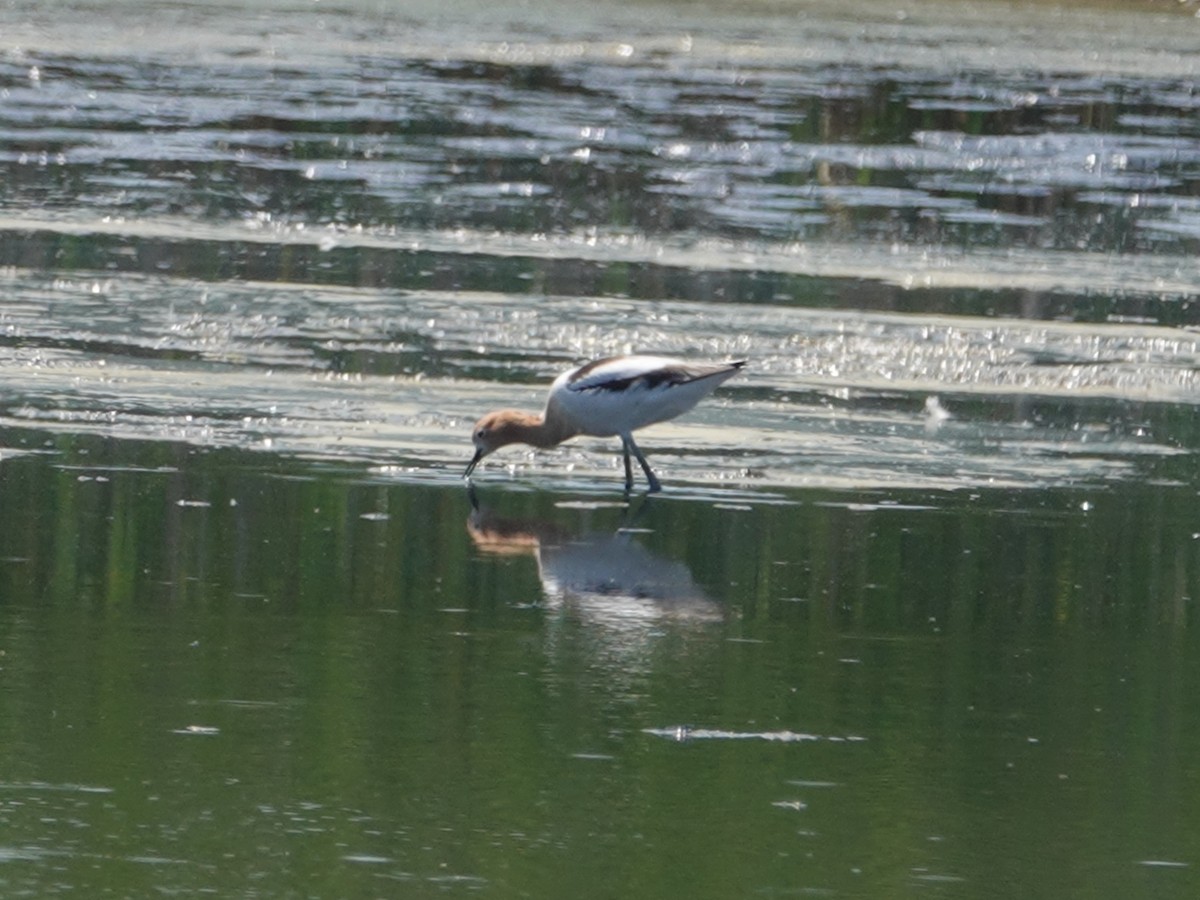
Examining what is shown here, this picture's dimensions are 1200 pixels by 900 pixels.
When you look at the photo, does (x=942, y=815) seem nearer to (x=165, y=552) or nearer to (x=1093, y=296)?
(x=165, y=552)

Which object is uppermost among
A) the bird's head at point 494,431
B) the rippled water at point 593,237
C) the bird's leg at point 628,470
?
the rippled water at point 593,237

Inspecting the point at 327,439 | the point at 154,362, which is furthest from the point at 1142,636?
the point at 154,362

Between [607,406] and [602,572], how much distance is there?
57.4 inches

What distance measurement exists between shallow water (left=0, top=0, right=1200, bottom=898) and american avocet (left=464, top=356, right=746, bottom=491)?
0.69 feet

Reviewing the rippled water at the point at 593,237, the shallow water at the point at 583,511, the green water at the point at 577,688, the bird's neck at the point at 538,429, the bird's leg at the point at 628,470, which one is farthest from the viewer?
the rippled water at the point at 593,237

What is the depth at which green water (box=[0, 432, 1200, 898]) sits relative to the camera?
19.0 feet

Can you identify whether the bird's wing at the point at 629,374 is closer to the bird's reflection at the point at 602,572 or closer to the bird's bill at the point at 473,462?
the bird's bill at the point at 473,462

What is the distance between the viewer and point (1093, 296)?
47.9 feet

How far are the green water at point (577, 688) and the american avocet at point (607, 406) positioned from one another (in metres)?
0.32

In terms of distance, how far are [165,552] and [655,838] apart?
301 centimetres

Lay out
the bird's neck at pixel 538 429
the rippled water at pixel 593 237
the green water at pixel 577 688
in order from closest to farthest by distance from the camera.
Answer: the green water at pixel 577 688 < the bird's neck at pixel 538 429 < the rippled water at pixel 593 237

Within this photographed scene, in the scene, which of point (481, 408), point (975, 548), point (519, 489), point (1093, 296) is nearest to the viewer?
point (975, 548)

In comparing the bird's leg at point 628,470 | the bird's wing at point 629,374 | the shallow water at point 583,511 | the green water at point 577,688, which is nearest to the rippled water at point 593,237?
the shallow water at point 583,511

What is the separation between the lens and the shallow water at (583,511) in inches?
237
